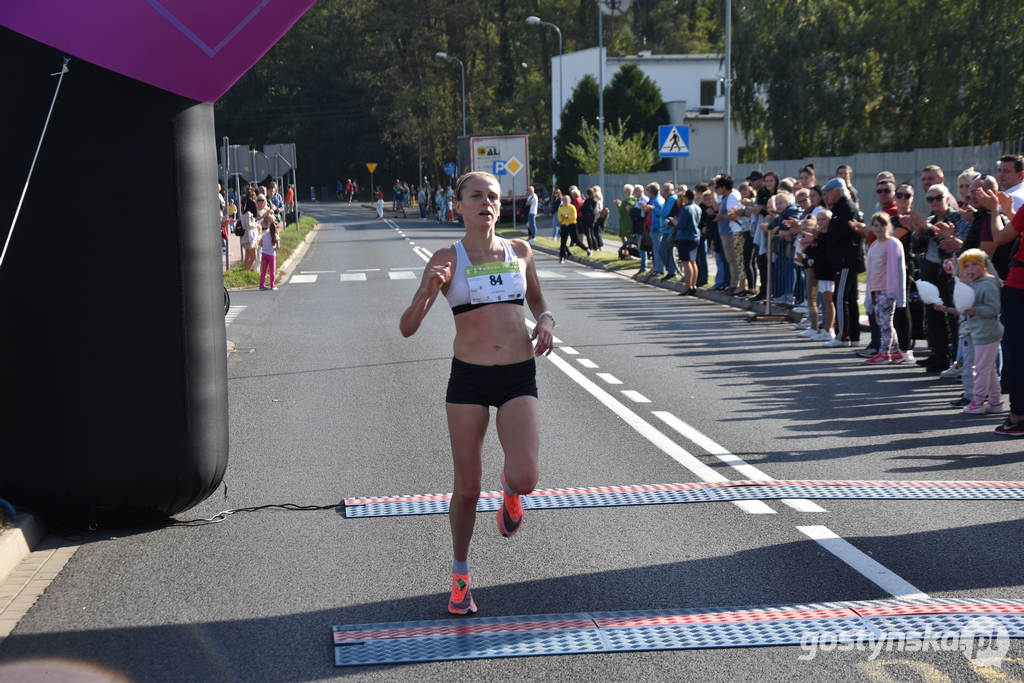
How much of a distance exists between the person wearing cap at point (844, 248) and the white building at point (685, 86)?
5031cm

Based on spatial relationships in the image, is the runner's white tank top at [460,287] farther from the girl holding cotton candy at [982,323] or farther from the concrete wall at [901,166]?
the concrete wall at [901,166]

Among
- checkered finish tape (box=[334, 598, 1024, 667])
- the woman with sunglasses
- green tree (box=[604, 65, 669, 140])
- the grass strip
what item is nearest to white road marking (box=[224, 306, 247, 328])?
the grass strip

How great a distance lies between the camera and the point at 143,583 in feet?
20.1

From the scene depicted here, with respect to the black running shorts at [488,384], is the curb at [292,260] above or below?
below

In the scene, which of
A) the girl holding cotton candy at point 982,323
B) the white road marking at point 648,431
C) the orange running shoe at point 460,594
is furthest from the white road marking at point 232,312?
the orange running shoe at point 460,594

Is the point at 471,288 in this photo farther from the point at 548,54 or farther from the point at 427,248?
the point at 548,54

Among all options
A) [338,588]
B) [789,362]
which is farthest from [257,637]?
[789,362]

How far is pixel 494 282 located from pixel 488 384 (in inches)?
17.7

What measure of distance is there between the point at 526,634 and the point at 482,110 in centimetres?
8144

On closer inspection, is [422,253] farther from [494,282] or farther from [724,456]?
[494,282]

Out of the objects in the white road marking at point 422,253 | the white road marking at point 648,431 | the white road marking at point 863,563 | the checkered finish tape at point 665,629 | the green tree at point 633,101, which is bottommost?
the white road marking at point 422,253

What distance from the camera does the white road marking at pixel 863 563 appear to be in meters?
5.84

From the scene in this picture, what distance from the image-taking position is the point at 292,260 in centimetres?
3675

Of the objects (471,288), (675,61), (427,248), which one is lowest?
(427,248)
